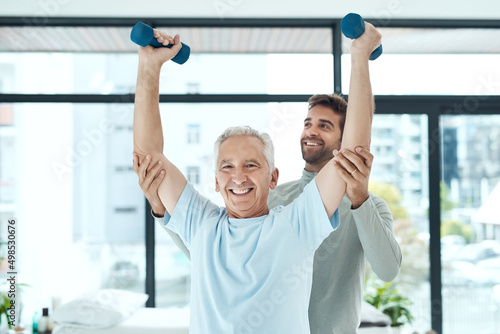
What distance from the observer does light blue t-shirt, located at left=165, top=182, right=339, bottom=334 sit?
1163mm

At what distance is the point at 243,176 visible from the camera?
4.24 feet

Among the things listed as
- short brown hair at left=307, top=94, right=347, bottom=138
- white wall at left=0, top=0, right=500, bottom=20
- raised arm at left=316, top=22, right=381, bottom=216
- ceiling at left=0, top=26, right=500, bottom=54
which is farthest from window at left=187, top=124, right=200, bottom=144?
raised arm at left=316, top=22, right=381, bottom=216

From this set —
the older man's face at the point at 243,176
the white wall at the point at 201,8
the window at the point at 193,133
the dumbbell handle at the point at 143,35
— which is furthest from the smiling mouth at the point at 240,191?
the white wall at the point at 201,8

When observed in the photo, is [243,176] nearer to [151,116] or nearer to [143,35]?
[151,116]

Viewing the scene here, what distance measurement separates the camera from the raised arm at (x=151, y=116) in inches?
51.7

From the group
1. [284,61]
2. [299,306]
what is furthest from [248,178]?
[284,61]

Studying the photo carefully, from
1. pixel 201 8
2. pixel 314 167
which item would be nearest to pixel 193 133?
pixel 201 8

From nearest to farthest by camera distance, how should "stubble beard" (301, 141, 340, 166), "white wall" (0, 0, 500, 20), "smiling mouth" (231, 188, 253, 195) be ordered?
"smiling mouth" (231, 188, 253, 195) < "stubble beard" (301, 141, 340, 166) < "white wall" (0, 0, 500, 20)

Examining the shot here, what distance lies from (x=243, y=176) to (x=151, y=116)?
0.28 meters

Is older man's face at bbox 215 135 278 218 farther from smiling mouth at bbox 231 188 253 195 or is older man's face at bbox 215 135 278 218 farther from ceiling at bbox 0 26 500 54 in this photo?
ceiling at bbox 0 26 500 54

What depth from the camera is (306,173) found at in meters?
1.68

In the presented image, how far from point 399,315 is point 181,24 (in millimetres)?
2510

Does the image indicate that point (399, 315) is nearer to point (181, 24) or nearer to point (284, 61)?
point (284, 61)

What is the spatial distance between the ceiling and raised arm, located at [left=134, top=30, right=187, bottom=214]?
2421mm
